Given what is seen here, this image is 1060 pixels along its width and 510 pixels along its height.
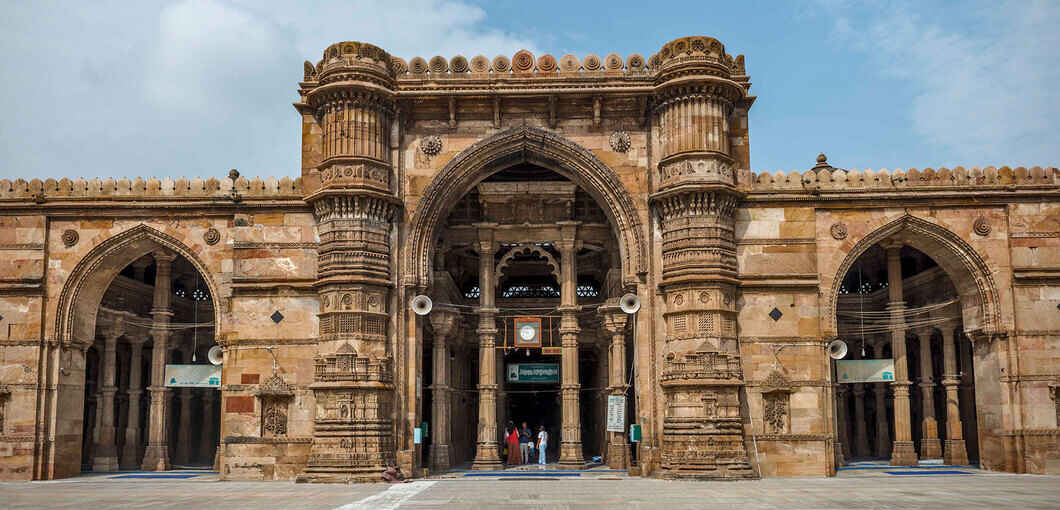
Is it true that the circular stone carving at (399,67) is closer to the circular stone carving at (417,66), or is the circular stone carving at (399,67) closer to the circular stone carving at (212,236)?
the circular stone carving at (417,66)

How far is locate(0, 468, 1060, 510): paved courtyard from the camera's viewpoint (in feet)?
56.3

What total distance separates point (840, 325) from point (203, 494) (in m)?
21.2

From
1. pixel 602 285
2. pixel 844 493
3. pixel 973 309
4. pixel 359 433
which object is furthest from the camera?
pixel 602 285

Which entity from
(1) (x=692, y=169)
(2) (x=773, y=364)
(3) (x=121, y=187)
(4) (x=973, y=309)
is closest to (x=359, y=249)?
(3) (x=121, y=187)

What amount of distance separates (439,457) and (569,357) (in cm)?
459

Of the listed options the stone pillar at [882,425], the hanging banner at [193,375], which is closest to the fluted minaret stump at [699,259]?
the hanging banner at [193,375]

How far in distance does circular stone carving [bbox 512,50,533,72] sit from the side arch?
30.3ft

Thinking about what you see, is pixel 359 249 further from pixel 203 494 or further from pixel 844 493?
pixel 844 493

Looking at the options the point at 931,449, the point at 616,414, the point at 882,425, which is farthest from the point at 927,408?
the point at 616,414

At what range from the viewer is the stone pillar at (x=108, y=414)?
1105 inches

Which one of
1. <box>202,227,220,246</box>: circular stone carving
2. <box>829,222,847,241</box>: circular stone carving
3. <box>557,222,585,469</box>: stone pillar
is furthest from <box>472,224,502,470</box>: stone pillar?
<box>829,222,847,241</box>: circular stone carving

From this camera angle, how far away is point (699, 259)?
75.3ft

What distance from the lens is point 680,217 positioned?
76.8ft

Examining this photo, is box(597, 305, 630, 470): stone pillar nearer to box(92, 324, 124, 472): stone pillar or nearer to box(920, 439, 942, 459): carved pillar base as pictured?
box(920, 439, 942, 459): carved pillar base
